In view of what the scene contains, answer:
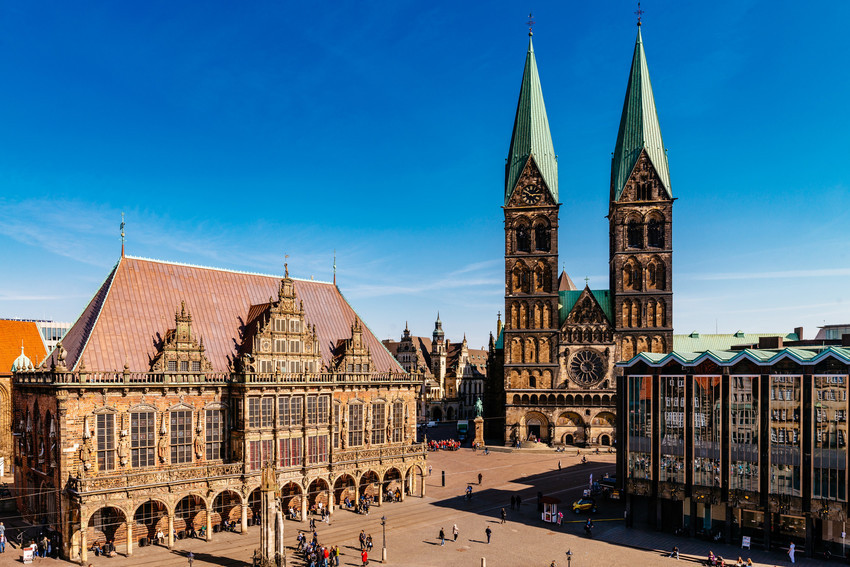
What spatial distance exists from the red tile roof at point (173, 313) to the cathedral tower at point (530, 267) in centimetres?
3751

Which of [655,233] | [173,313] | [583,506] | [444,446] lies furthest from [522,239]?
[173,313]

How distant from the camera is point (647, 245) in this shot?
92812 millimetres

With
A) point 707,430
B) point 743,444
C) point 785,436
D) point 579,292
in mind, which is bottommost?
point 743,444

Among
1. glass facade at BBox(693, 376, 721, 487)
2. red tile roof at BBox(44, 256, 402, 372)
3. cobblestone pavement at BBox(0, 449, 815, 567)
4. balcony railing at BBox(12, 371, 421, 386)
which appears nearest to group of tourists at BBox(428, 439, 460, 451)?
cobblestone pavement at BBox(0, 449, 815, 567)

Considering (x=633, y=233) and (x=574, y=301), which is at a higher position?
(x=633, y=233)

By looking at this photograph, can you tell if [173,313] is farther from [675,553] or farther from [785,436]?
[785,436]

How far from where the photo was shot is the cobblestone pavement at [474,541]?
1629 inches

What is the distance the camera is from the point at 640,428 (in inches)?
2013

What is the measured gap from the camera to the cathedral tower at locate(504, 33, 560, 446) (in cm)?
9538

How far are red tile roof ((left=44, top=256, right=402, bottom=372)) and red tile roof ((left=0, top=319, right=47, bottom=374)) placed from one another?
105 feet

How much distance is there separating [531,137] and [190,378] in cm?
6670

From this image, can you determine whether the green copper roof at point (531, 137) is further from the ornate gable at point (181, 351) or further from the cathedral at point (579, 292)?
the ornate gable at point (181, 351)

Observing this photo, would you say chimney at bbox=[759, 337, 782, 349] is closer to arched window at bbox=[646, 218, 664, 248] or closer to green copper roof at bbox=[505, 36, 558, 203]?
arched window at bbox=[646, 218, 664, 248]

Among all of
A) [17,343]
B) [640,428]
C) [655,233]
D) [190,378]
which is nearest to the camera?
[190,378]
